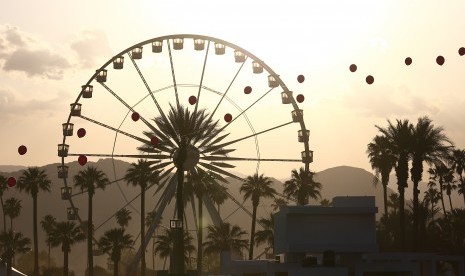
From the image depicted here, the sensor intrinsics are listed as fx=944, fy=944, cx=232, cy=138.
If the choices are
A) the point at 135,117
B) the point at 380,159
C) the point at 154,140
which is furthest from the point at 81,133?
the point at 380,159

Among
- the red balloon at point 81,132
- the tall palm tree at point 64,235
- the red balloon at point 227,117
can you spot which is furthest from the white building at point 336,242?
the tall palm tree at point 64,235

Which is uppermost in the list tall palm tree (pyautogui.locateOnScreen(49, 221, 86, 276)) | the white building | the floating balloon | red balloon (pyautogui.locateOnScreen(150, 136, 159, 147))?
the floating balloon

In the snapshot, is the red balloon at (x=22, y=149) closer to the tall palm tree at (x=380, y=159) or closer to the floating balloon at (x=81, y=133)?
the floating balloon at (x=81, y=133)

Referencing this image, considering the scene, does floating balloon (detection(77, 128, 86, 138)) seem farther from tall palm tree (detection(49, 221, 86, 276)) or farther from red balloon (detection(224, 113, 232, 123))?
tall palm tree (detection(49, 221, 86, 276))

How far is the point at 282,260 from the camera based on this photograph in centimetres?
6512

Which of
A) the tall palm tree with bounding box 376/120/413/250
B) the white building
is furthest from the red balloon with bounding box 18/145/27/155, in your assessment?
the tall palm tree with bounding box 376/120/413/250

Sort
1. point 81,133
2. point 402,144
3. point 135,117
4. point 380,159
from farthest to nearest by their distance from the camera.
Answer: point 380,159 → point 402,144 → point 135,117 → point 81,133

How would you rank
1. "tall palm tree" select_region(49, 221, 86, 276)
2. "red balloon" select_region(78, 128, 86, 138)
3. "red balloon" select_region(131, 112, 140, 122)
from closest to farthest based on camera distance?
"red balloon" select_region(78, 128, 86, 138)
"red balloon" select_region(131, 112, 140, 122)
"tall palm tree" select_region(49, 221, 86, 276)

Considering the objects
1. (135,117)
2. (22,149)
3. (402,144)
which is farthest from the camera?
(402,144)

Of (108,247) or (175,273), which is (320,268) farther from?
(108,247)

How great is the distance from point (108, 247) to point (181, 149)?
53.4 meters

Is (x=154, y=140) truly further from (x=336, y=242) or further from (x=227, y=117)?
(x=336, y=242)

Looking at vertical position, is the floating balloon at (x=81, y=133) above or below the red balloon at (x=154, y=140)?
above

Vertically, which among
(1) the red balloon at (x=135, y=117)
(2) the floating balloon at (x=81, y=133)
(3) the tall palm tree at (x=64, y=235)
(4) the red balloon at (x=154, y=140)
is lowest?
(3) the tall palm tree at (x=64, y=235)
